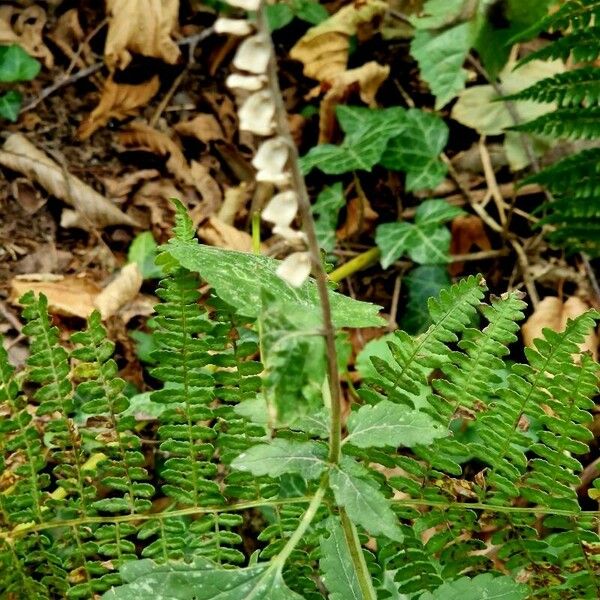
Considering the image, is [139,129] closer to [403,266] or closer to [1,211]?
[1,211]

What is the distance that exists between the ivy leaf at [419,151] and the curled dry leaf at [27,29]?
5.20 ft

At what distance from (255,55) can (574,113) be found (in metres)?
Answer: 1.70

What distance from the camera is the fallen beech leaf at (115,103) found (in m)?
3.15

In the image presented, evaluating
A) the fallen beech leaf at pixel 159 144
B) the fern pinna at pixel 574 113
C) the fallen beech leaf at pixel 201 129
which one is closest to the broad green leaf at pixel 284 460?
the fern pinna at pixel 574 113

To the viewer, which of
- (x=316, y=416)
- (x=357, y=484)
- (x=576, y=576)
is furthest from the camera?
(x=576, y=576)

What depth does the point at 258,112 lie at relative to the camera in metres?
0.79

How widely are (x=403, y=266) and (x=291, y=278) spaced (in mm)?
2034

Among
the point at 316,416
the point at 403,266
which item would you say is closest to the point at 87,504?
the point at 316,416

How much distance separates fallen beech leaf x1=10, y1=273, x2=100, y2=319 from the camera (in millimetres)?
2564

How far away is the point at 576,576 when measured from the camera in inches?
53.4

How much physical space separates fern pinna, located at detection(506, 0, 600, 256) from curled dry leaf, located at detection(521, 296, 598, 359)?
26 cm

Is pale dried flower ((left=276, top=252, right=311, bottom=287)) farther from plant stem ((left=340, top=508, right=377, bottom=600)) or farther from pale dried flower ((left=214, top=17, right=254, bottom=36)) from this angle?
plant stem ((left=340, top=508, right=377, bottom=600))

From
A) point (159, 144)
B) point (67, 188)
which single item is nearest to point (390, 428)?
point (67, 188)

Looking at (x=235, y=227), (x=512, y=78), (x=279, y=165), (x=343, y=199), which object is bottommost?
(x=235, y=227)
